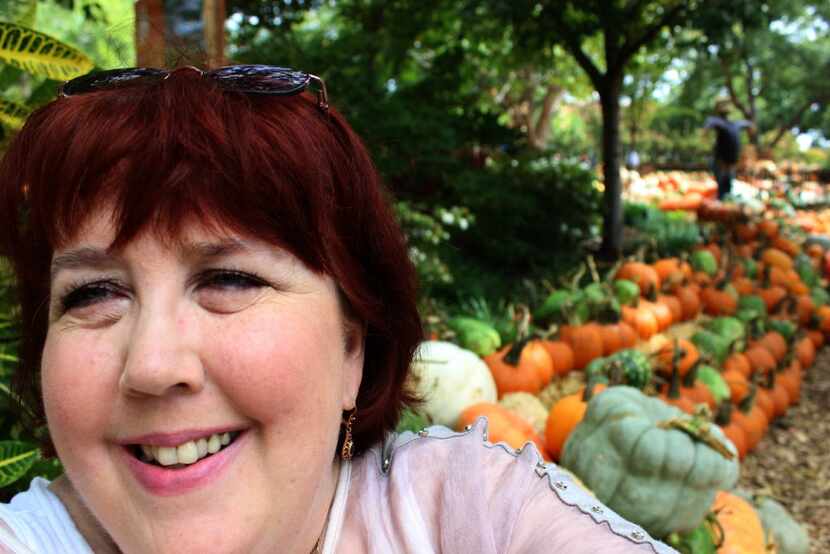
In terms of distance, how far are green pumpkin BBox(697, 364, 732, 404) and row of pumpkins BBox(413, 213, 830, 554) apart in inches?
0.6

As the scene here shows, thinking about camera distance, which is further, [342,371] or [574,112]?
[574,112]

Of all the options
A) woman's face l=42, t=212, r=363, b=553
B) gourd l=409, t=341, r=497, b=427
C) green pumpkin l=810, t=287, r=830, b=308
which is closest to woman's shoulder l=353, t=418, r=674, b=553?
woman's face l=42, t=212, r=363, b=553

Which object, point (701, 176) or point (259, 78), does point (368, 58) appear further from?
point (701, 176)

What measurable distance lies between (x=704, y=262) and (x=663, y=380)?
2740mm

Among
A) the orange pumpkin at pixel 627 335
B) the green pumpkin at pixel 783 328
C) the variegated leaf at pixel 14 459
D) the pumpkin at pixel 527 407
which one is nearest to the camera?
the variegated leaf at pixel 14 459

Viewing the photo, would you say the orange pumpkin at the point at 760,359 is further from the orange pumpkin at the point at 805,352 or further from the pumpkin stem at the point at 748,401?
the pumpkin stem at the point at 748,401

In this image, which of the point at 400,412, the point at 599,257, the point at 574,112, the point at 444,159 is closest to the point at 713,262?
the point at 599,257

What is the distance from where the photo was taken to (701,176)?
16516 millimetres

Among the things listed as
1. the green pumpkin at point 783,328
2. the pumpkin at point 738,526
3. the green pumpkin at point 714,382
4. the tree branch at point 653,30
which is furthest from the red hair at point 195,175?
the tree branch at point 653,30

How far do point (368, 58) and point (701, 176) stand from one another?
13.2 meters

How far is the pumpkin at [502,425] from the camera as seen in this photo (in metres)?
2.51

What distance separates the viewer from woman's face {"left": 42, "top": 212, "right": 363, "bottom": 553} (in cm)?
85

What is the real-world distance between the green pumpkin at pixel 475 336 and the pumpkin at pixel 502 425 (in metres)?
0.93

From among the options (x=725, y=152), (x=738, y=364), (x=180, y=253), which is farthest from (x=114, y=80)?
(x=725, y=152)
